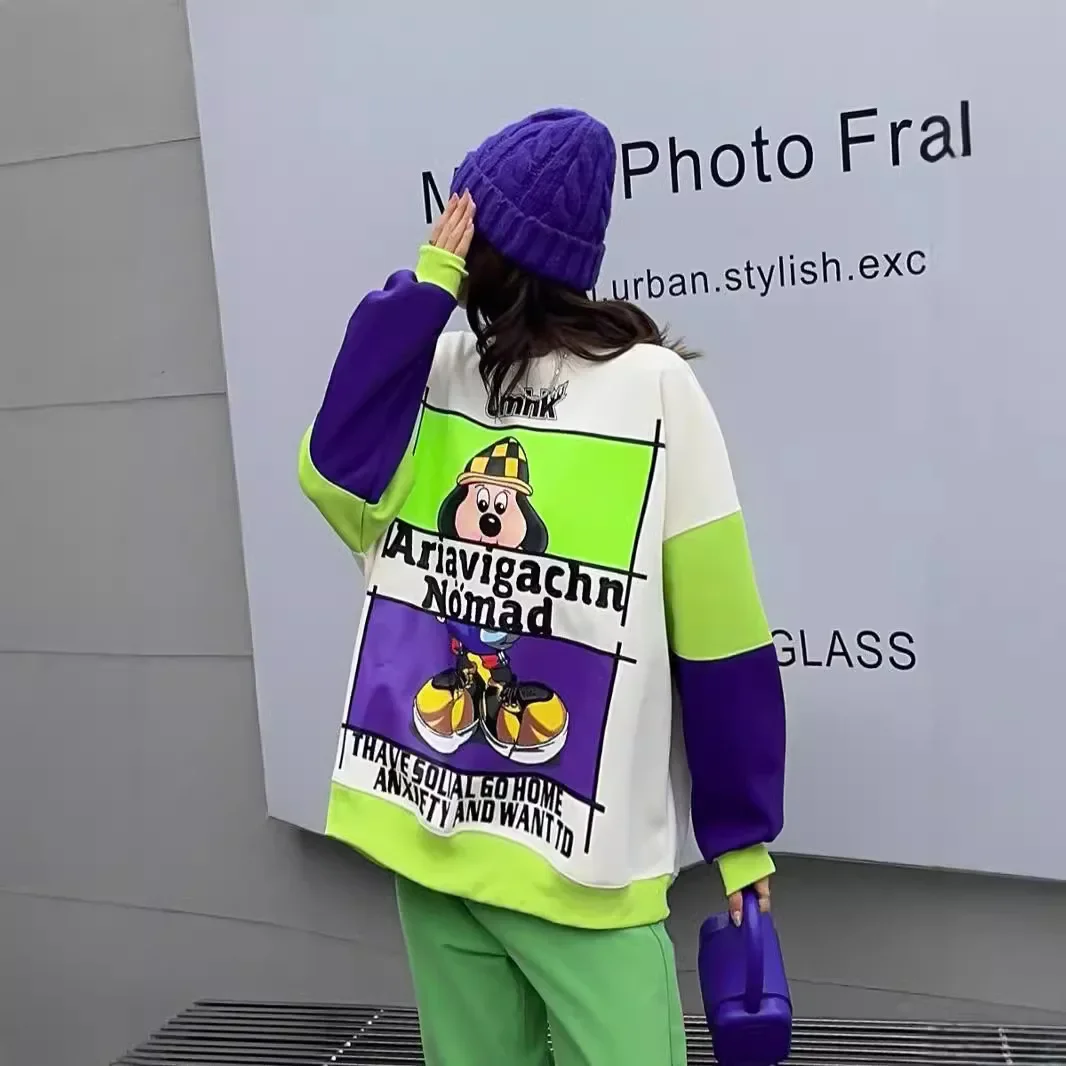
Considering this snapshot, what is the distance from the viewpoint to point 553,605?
1018 millimetres

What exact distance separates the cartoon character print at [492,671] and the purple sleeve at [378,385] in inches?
2.8

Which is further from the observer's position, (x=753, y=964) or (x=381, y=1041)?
(x=381, y=1041)

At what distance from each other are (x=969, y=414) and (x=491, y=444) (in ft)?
2.21

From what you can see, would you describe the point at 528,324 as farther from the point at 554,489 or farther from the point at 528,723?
the point at 528,723

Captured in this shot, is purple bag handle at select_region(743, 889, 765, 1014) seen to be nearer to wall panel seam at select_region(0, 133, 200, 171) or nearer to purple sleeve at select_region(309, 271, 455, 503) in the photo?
purple sleeve at select_region(309, 271, 455, 503)

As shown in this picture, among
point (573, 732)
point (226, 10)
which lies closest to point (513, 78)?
point (226, 10)

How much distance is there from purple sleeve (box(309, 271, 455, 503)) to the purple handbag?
0.52 meters

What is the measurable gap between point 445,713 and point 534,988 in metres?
0.28

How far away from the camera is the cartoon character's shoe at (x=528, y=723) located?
1016mm

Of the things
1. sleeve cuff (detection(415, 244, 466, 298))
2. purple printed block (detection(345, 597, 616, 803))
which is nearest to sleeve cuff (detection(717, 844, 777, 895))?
purple printed block (detection(345, 597, 616, 803))

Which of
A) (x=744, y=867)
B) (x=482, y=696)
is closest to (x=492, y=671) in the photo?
(x=482, y=696)

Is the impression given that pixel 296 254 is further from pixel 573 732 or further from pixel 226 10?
pixel 573 732

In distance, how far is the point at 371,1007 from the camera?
183 cm

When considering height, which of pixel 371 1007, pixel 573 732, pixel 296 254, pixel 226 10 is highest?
pixel 226 10
